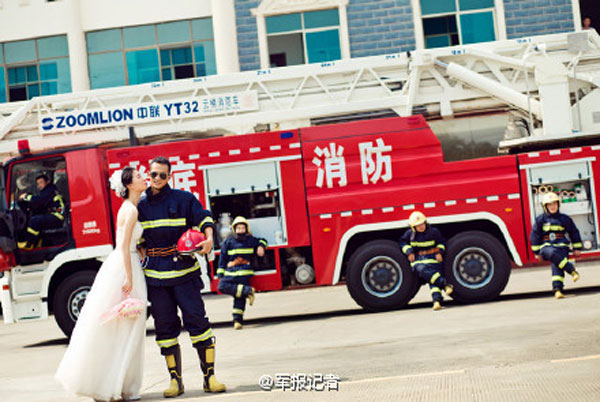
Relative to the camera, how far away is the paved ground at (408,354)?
6.25 metres

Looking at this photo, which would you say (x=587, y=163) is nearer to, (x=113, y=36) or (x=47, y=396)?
(x=47, y=396)

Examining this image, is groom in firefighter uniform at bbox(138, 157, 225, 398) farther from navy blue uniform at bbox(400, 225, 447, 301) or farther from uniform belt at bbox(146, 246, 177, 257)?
navy blue uniform at bbox(400, 225, 447, 301)

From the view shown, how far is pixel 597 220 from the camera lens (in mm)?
12367

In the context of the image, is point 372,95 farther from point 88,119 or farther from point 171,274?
point 171,274

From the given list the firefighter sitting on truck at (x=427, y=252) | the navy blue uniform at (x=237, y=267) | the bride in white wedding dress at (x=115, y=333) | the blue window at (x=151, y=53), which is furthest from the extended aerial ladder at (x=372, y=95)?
the blue window at (x=151, y=53)

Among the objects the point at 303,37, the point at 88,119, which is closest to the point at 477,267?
the point at 88,119

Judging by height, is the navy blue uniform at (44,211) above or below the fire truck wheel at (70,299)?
above

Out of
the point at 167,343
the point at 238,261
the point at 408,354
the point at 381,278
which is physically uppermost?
the point at 238,261

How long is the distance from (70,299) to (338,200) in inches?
156

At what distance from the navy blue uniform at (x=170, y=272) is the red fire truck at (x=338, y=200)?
5.31m

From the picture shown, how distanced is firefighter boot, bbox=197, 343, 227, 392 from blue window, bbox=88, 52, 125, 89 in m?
16.5

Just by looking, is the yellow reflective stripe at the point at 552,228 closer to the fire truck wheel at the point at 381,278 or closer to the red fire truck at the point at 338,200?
the red fire truck at the point at 338,200

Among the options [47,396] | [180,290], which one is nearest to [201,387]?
[180,290]

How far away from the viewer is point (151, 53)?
74.3 ft
